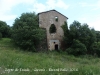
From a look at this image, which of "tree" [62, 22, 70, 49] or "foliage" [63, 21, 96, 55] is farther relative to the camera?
"tree" [62, 22, 70, 49]

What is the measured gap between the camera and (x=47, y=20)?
25844 mm

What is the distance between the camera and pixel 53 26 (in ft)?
86.1

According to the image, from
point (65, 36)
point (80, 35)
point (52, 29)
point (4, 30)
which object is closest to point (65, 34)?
point (65, 36)

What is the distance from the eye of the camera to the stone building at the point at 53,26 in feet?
84.7

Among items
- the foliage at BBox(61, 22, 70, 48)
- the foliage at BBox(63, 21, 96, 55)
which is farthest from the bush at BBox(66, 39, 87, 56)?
the foliage at BBox(61, 22, 70, 48)

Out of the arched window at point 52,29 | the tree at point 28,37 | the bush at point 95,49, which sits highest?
the arched window at point 52,29

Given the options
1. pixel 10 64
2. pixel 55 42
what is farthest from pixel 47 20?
pixel 10 64

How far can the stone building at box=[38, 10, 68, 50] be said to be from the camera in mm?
25812

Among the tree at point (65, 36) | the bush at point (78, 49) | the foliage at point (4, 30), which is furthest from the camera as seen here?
the foliage at point (4, 30)

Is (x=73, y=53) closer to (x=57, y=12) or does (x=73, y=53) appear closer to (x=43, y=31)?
(x=43, y=31)

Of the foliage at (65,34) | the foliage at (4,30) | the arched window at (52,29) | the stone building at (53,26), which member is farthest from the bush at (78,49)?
the foliage at (4,30)

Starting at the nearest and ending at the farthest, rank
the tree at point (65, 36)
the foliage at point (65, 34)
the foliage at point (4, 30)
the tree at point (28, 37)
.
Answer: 1. the tree at point (28, 37)
2. the tree at point (65, 36)
3. the foliage at point (65, 34)
4. the foliage at point (4, 30)

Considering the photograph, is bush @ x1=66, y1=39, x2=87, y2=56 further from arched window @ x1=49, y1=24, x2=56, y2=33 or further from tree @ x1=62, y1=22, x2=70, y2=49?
arched window @ x1=49, y1=24, x2=56, y2=33

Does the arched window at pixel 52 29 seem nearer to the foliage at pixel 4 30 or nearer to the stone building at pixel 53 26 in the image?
the stone building at pixel 53 26
